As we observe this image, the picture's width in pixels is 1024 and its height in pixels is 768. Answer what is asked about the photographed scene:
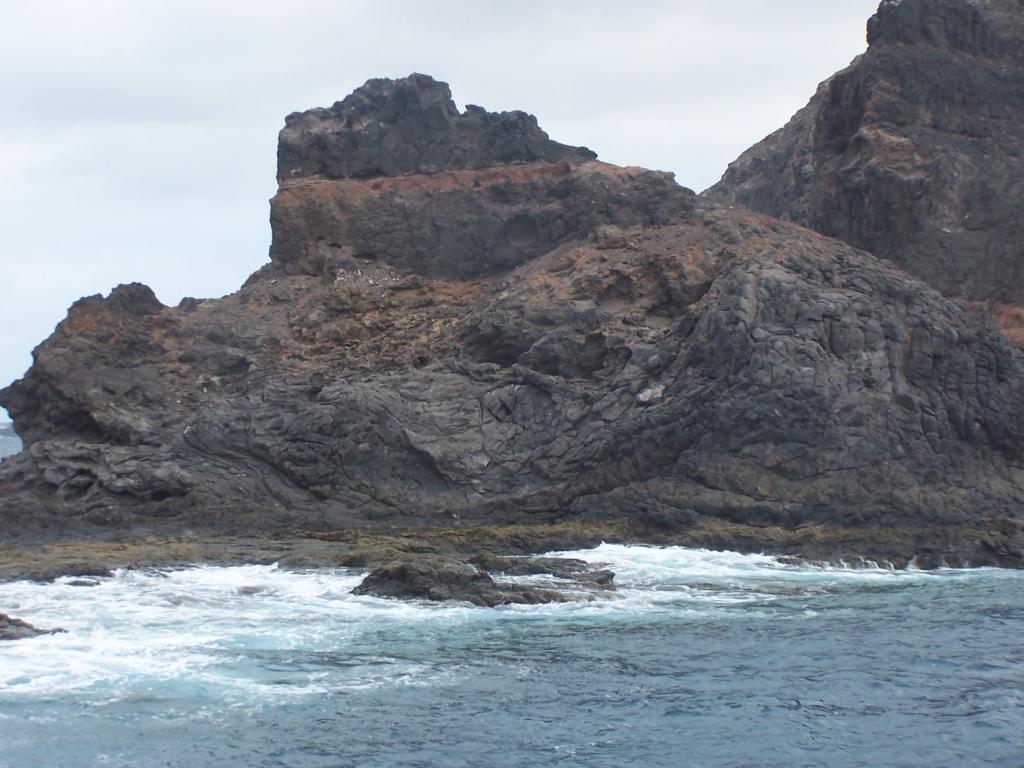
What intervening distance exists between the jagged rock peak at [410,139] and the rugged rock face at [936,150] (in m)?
9.90

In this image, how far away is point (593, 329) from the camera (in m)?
37.3

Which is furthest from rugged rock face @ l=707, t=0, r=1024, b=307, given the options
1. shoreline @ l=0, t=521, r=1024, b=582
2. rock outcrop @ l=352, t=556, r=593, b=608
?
rock outcrop @ l=352, t=556, r=593, b=608

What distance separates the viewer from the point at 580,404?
34.8m

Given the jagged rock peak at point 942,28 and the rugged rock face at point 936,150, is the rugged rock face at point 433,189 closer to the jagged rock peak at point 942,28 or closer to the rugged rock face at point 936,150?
the rugged rock face at point 936,150

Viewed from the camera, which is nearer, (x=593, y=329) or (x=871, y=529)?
(x=871, y=529)

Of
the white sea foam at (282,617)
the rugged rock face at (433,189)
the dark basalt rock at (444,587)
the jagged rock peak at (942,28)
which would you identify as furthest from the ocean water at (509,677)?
the jagged rock peak at (942,28)

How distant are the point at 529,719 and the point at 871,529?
17957 mm

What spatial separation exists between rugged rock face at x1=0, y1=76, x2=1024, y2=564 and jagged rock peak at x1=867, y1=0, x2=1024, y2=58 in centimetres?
1073

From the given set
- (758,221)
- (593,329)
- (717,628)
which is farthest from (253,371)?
(717,628)

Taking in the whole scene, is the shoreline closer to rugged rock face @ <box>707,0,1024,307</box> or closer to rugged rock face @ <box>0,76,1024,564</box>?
rugged rock face @ <box>0,76,1024,564</box>

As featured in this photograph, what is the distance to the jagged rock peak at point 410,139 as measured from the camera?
45.4m

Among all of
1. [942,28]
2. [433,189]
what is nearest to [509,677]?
[433,189]

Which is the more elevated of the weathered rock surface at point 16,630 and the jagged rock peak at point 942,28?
the jagged rock peak at point 942,28

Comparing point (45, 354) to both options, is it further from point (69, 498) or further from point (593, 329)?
point (593, 329)
